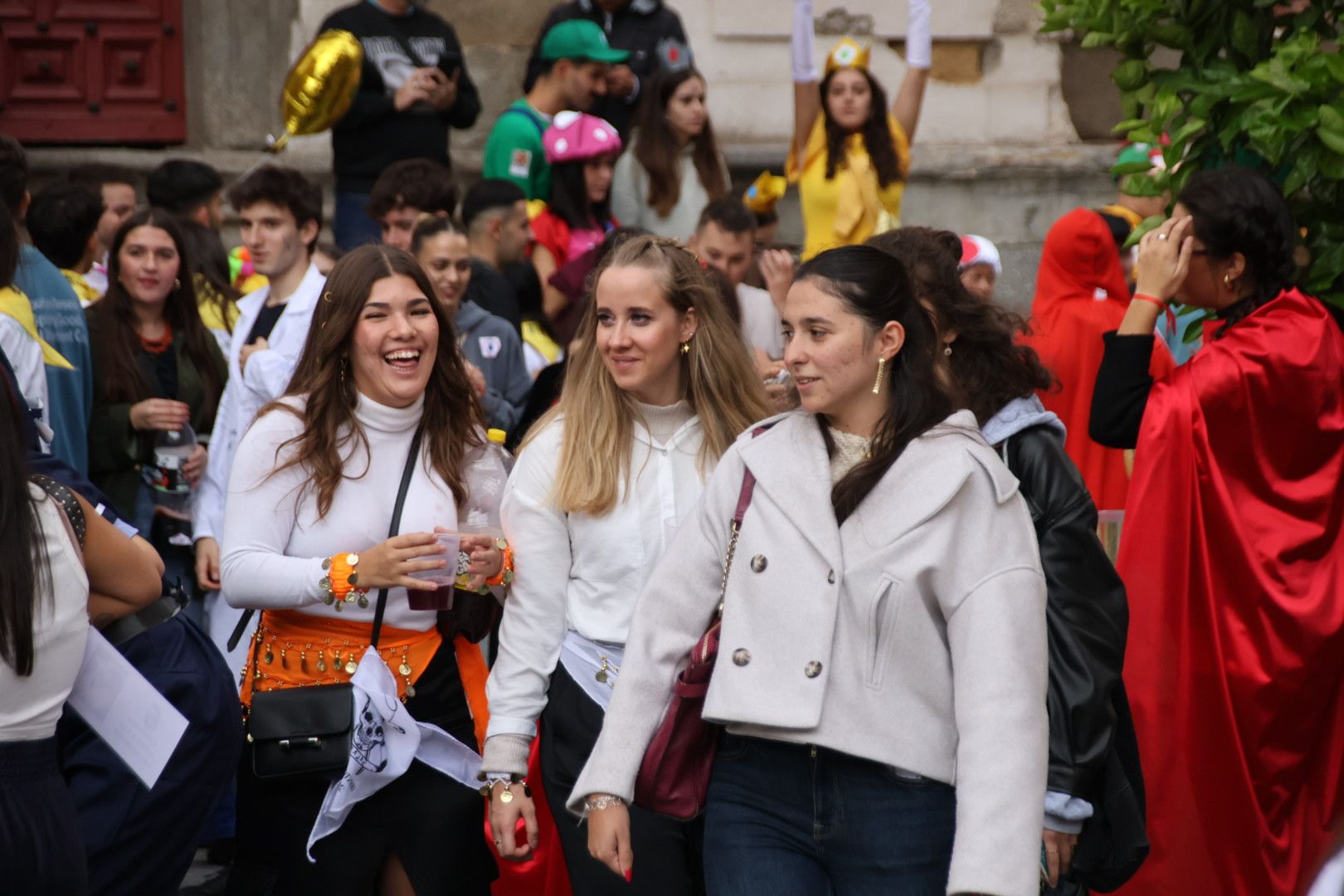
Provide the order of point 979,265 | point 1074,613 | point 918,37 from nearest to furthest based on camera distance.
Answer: point 1074,613 → point 979,265 → point 918,37

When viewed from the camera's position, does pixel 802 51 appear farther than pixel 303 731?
Yes

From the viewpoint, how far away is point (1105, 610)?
363cm

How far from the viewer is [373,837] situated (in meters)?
4.21

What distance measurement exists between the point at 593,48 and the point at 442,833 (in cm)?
626

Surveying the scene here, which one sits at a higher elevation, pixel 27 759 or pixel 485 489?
pixel 485 489

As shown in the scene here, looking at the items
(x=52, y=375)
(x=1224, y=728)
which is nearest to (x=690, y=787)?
(x=1224, y=728)

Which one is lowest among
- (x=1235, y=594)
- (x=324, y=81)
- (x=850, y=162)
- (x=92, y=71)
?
(x=1235, y=594)

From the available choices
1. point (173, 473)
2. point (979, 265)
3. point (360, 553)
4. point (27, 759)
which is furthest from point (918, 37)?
point (27, 759)

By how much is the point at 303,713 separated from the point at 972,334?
1.84 m

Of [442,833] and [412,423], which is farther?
[412,423]

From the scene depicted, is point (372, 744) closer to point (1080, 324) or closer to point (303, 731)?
point (303, 731)

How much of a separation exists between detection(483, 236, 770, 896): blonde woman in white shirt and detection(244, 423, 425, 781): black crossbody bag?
381 millimetres

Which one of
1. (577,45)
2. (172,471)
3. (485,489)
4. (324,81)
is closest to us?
(485,489)

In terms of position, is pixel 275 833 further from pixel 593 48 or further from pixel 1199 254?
pixel 593 48
